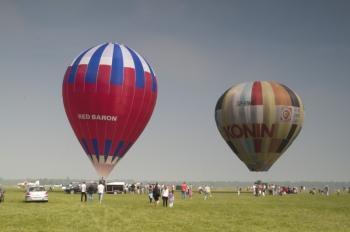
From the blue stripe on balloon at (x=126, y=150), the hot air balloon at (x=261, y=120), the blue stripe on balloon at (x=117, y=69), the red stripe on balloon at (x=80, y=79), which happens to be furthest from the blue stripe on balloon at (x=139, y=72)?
the hot air balloon at (x=261, y=120)

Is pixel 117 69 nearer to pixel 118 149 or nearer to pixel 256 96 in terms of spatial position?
pixel 118 149

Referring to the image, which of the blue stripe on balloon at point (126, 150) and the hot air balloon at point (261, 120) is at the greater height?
the hot air balloon at point (261, 120)

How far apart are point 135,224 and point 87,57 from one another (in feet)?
103

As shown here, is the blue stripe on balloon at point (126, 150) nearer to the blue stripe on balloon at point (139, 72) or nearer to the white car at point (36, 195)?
the blue stripe on balloon at point (139, 72)

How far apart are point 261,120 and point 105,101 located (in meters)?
23.1

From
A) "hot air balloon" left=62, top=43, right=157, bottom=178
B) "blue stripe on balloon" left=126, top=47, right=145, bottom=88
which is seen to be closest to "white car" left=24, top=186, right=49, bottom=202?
"hot air balloon" left=62, top=43, right=157, bottom=178

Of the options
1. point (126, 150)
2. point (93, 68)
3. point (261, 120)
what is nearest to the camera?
point (93, 68)

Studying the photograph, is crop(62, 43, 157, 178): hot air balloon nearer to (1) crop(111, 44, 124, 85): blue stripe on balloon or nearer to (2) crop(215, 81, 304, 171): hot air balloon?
(1) crop(111, 44, 124, 85): blue stripe on balloon

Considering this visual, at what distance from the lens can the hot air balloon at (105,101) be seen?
51.5m

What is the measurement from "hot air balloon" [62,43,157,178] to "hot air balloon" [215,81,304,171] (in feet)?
58.3

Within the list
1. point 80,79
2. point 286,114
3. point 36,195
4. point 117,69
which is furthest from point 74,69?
point 286,114

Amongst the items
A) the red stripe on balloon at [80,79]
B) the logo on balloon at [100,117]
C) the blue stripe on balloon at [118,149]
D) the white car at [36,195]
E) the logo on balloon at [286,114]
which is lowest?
the white car at [36,195]

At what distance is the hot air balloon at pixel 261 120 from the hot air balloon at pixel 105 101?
58.3 ft

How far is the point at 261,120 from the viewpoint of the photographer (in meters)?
65.4
